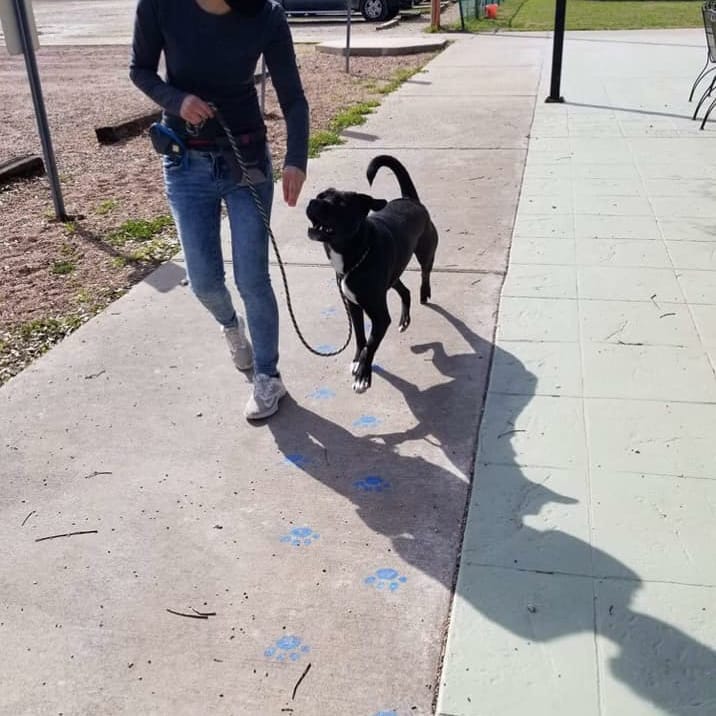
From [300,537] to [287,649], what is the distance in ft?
1.68

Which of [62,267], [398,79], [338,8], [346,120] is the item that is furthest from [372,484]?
[338,8]

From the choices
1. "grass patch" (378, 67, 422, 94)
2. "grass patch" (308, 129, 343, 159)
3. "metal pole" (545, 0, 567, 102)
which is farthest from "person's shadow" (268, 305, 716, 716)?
"grass patch" (378, 67, 422, 94)

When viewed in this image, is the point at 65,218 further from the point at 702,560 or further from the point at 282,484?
the point at 702,560

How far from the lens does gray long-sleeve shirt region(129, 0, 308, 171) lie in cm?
293

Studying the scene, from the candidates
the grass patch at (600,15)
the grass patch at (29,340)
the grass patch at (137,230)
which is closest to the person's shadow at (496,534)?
the grass patch at (29,340)

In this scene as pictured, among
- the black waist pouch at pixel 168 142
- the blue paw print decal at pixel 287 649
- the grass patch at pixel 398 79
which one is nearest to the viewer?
the blue paw print decal at pixel 287 649

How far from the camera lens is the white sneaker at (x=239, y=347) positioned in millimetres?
3805

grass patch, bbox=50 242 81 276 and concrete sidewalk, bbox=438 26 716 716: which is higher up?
concrete sidewalk, bbox=438 26 716 716

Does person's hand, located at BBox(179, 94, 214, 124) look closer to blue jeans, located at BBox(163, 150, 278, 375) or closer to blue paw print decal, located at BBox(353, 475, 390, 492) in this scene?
blue jeans, located at BBox(163, 150, 278, 375)

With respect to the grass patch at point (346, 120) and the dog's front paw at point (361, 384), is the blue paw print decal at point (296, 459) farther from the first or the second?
the grass patch at point (346, 120)

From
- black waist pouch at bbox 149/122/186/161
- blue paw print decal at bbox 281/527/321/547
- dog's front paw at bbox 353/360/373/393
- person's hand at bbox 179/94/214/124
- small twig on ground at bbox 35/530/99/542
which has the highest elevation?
person's hand at bbox 179/94/214/124

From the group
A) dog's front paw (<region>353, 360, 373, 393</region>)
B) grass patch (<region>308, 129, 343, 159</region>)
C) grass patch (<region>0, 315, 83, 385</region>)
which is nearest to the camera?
dog's front paw (<region>353, 360, 373, 393</region>)

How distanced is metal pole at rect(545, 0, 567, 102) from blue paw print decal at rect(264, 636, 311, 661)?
874 cm

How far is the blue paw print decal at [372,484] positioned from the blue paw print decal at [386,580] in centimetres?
45
